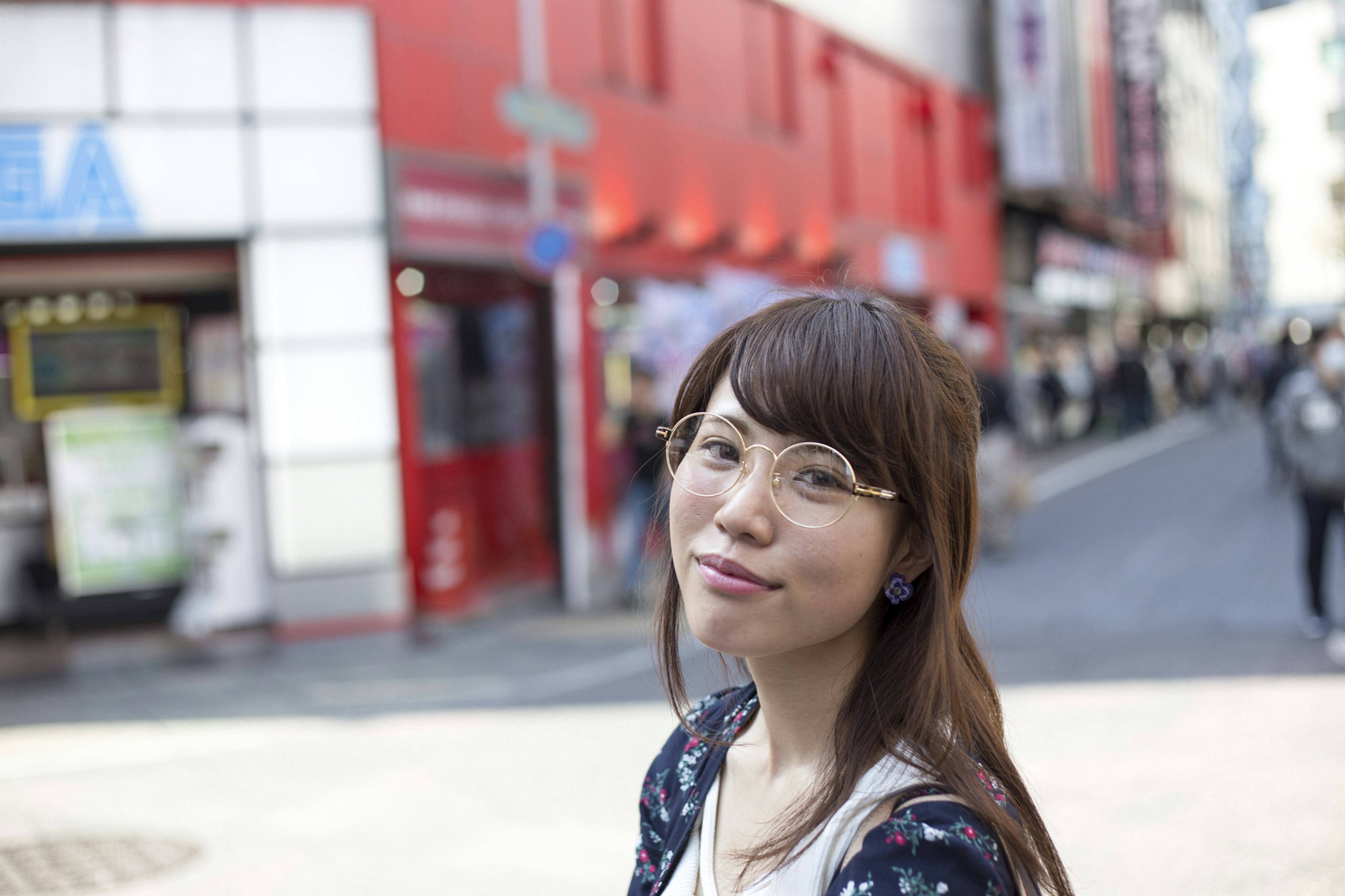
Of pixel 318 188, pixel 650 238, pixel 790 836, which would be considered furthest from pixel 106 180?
pixel 790 836

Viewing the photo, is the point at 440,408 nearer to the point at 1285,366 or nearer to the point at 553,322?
the point at 553,322

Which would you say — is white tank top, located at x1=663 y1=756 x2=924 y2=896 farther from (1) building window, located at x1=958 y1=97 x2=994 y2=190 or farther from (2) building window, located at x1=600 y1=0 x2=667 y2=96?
(1) building window, located at x1=958 y1=97 x2=994 y2=190

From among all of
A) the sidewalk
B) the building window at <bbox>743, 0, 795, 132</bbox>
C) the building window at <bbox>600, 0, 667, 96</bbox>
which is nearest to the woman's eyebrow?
the sidewalk

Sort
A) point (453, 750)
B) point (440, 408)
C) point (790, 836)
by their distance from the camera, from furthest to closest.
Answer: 1. point (440, 408)
2. point (453, 750)
3. point (790, 836)

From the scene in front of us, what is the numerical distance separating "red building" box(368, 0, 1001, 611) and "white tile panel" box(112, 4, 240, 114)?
1.14m

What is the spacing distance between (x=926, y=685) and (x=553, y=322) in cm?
1133

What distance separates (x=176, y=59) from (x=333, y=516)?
11.5 ft

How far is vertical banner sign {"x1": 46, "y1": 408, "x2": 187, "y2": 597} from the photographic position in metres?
10.1

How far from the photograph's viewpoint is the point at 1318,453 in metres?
8.23

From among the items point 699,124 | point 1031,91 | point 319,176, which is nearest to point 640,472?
point 319,176

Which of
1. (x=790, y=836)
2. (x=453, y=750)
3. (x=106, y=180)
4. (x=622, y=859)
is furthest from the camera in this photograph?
(x=106, y=180)

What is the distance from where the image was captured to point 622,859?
500 centimetres

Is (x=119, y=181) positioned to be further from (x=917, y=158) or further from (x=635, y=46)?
(x=917, y=158)

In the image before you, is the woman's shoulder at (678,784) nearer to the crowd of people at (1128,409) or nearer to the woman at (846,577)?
the woman at (846,577)
